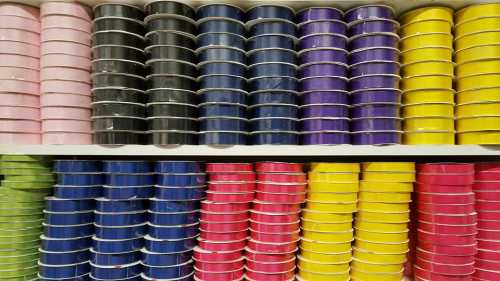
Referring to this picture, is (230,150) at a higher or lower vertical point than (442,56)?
lower

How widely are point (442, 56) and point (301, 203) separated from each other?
0.67 metres

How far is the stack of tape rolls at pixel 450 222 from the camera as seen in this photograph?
2.69 feet

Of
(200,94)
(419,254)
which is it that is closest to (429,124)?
(419,254)

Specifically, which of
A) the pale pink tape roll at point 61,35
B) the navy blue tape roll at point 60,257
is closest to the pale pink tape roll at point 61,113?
the pale pink tape roll at point 61,35

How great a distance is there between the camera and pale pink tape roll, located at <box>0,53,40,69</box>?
32.7 inches

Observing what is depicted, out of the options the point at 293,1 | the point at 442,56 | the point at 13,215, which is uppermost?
the point at 293,1

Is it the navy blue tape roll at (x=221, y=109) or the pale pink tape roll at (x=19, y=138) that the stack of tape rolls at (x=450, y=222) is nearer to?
the navy blue tape roll at (x=221, y=109)

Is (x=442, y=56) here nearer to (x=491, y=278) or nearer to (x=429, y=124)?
(x=429, y=124)

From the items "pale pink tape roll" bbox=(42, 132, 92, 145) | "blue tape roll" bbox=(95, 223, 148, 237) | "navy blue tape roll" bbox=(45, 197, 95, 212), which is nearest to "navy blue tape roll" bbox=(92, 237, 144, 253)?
"blue tape roll" bbox=(95, 223, 148, 237)

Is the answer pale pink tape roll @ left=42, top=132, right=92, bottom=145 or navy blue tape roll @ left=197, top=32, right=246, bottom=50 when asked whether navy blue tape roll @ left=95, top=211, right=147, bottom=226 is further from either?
navy blue tape roll @ left=197, top=32, right=246, bottom=50

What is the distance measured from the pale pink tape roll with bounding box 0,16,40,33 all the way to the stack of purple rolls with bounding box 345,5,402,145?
1.06 metres

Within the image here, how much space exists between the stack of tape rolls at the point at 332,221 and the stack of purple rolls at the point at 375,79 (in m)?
0.13

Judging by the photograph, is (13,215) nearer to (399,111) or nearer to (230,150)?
(230,150)

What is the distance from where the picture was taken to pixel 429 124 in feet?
2.76
